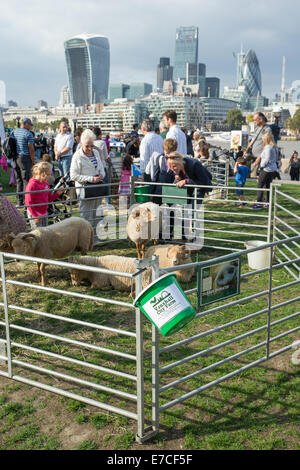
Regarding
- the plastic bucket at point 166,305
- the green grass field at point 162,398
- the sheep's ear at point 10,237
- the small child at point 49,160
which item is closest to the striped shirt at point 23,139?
the small child at point 49,160

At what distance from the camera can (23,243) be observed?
18.0 feet

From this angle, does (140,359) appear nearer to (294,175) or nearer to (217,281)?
(217,281)

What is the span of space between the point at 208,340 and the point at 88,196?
438 centimetres

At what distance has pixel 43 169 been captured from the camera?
6.71 m

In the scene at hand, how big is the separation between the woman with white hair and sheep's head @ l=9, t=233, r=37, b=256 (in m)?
1.93

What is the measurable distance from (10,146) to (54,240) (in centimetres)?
459

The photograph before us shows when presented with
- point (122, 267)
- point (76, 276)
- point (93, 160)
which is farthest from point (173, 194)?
point (76, 276)

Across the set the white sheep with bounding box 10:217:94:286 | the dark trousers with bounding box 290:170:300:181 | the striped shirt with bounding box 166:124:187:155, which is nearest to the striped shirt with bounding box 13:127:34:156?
the striped shirt with bounding box 166:124:187:155

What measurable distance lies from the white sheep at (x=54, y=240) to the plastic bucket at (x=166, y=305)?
330 cm

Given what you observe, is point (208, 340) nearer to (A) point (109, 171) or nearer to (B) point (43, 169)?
(B) point (43, 169)

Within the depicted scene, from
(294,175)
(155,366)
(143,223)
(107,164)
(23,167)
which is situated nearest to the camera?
(155,366)

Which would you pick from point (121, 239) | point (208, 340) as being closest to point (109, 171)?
point (121, 239)

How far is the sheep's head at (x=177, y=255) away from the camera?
5.42 meters

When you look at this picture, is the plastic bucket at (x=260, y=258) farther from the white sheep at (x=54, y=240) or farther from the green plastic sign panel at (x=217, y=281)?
the green plastic sign panel at (x=217, y=281)
